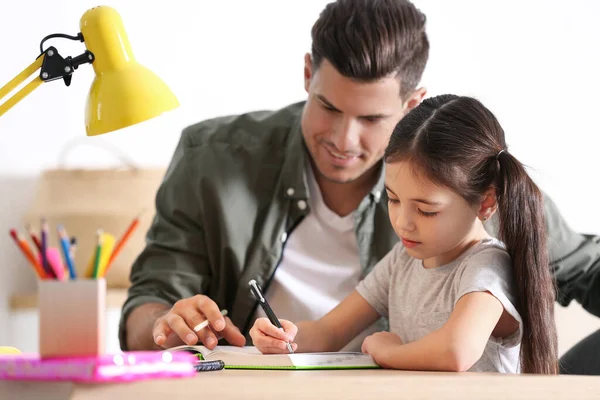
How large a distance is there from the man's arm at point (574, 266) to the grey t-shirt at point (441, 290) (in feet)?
1.08

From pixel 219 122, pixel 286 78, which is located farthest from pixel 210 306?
pixel 286 78

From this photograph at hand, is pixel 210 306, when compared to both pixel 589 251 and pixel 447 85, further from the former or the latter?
pixel 447 85

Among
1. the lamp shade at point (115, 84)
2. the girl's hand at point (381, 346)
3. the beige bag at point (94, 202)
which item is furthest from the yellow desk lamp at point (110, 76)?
the beige bag at point (94, 202)

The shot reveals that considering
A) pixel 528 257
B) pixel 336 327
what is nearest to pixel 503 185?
pixel 528 257

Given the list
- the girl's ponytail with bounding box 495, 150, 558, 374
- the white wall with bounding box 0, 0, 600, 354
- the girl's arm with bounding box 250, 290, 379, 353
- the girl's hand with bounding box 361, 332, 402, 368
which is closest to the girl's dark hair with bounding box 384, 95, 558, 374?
the girl's ponytail with bounding box 495, 150, 558, 374

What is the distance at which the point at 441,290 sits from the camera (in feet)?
4.04

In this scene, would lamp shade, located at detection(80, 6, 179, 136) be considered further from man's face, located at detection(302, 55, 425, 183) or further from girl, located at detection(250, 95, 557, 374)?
man's face, located at detection(302, 55, 425, 183)

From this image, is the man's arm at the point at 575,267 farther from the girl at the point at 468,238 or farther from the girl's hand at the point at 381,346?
the girl's hand at the point at 381,346

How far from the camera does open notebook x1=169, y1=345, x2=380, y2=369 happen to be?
0.97 metres

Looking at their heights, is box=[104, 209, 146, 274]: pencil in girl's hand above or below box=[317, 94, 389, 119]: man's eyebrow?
above

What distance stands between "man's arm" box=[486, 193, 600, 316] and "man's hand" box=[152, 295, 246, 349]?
61cm

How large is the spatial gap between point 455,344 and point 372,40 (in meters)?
0.71

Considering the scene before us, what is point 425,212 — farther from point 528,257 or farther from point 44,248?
point 44,248

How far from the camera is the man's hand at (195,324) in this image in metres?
1.20
